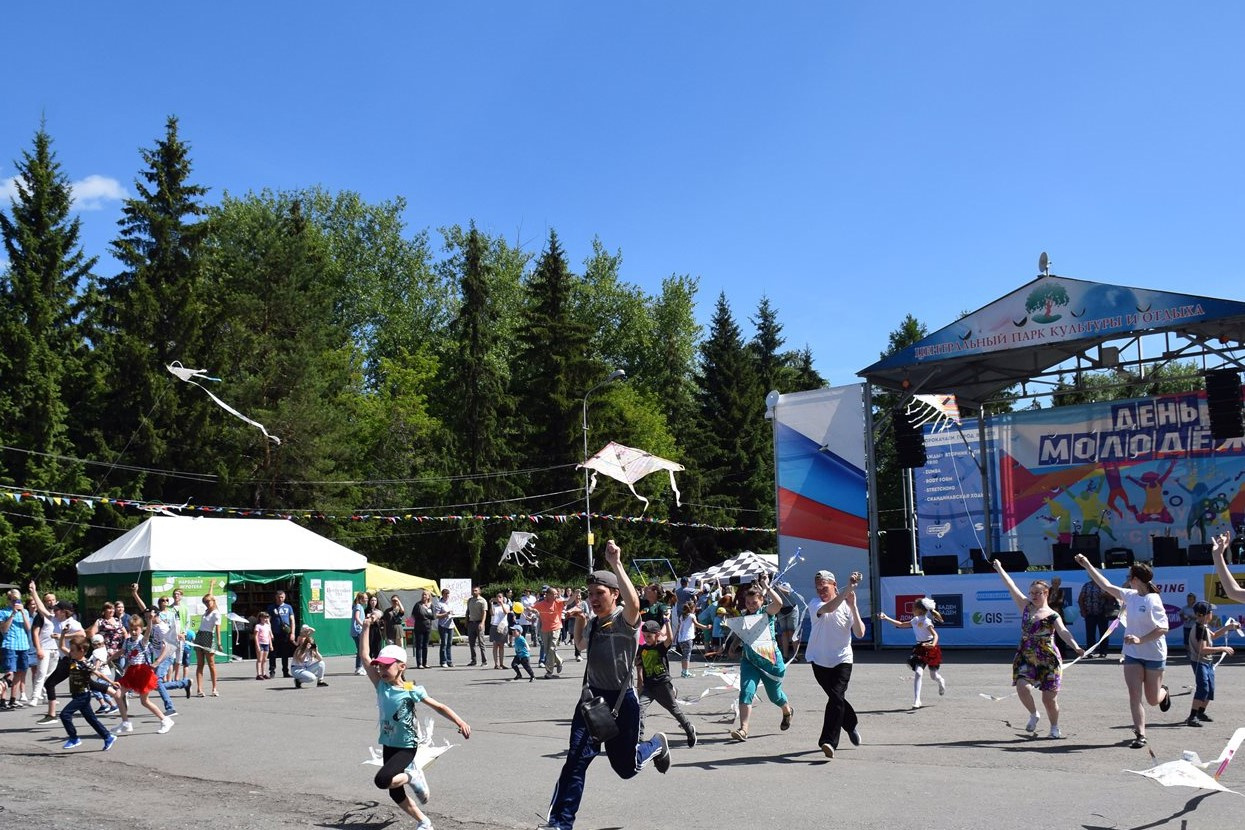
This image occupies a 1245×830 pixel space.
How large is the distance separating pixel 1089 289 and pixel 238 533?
67.8ft

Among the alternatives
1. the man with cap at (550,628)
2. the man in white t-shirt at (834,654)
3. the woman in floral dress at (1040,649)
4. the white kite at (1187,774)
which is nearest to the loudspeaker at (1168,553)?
the man with cap at (550,628)

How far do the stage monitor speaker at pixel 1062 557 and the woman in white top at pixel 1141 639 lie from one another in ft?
47.2

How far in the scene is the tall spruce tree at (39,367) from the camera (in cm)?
3984

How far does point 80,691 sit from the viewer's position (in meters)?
12.1

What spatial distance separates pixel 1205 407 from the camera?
2453 centimetres

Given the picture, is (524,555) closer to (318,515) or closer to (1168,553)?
(318,515)

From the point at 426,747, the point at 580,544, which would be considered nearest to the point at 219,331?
the point at 580,544

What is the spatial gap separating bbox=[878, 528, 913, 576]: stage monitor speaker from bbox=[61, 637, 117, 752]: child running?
701 inches

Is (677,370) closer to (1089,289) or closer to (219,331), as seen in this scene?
(219,331)

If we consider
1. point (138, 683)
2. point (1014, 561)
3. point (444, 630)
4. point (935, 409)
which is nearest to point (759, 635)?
point (138, 683)

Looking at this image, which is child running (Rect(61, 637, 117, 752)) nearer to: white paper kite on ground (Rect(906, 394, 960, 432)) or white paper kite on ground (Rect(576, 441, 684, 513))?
white paper kite on ground (Rect(576, 441, 684, 513))

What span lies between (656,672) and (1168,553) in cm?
1480

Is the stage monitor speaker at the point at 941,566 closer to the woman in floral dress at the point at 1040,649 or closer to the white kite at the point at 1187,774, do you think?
the woman in floral dress at the point at 1040,649

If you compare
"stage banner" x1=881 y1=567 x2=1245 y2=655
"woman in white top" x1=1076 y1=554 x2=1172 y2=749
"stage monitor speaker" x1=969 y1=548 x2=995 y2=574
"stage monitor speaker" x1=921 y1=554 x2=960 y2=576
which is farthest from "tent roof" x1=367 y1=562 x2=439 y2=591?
"woman in white top" x1=1076 y1=554 x2=1172 y2=749
